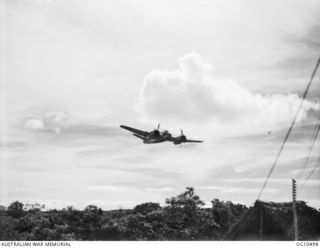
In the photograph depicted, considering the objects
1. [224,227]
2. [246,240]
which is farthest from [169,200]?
[246,240]

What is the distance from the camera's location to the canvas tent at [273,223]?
3050 cm

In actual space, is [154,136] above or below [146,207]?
above

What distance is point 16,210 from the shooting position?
64.4 m

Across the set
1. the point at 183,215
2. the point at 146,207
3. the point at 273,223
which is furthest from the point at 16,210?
the point at 273,223

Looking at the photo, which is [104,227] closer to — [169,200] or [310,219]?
[169,200]

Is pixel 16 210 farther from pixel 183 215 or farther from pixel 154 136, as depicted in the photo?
pixel 154 136

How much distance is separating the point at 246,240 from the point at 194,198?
3507cm

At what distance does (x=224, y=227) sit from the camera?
63.8m

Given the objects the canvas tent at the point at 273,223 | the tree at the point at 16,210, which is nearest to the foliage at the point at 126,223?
the tree at the point at 16,210

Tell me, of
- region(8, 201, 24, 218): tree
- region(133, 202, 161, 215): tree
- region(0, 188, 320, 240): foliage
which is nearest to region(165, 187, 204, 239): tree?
region(0, 188, 320, 240): foliage

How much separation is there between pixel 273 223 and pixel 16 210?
48411 millimetres

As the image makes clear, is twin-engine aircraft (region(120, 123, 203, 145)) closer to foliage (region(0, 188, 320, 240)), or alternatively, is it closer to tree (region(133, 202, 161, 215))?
foliage (region(0, 188, 320, 240))

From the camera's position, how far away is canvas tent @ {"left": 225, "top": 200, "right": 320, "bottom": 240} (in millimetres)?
30500

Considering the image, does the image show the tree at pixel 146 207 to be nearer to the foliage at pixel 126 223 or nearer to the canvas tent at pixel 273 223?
the foliage at pixel 126 223
